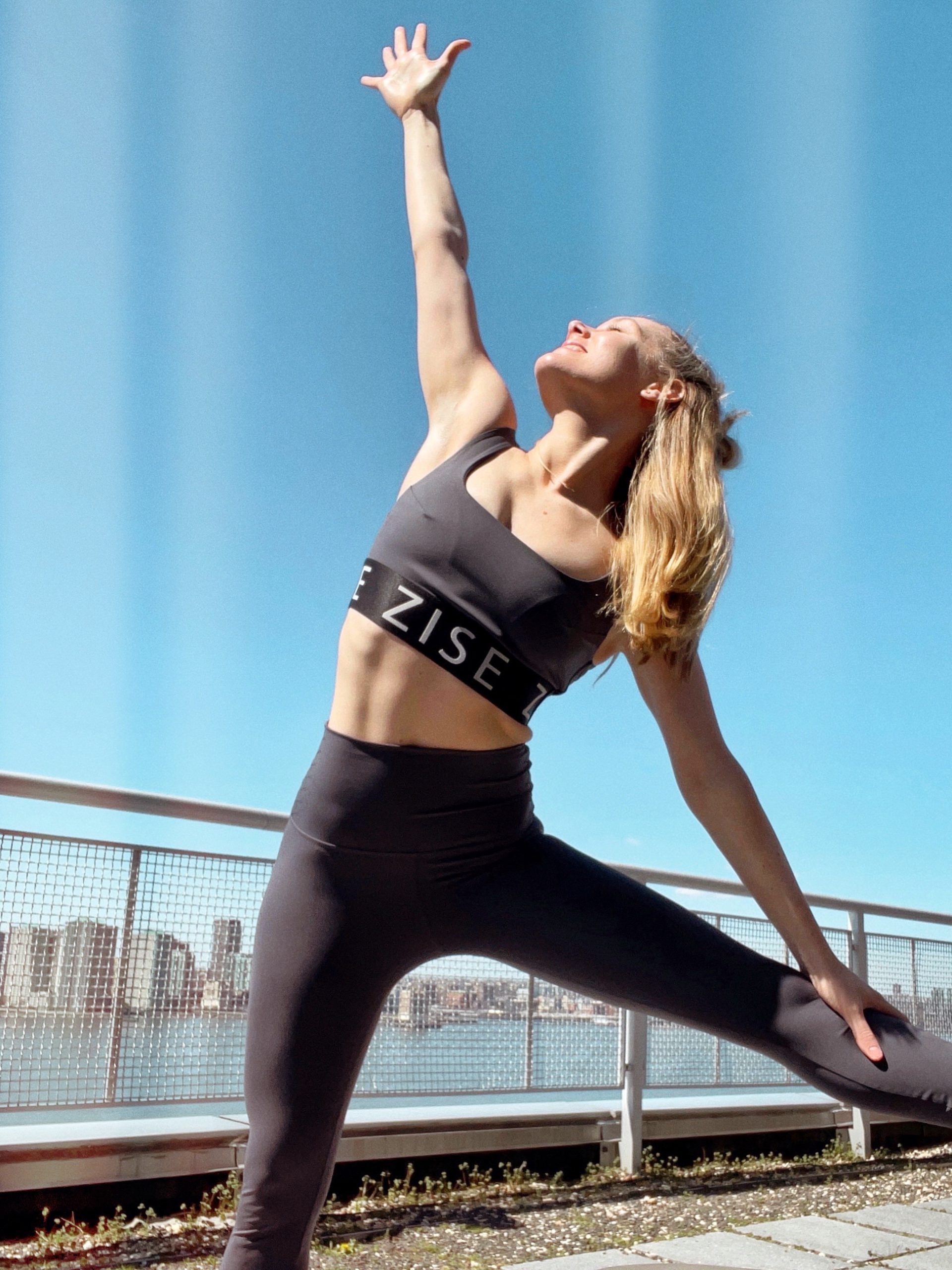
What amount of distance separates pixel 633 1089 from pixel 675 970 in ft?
11.6

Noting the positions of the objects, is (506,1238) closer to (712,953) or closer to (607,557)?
(712,953)

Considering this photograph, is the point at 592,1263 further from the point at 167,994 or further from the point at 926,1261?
the point at 167,994

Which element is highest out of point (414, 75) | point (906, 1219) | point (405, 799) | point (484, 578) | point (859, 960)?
point (414, 75)

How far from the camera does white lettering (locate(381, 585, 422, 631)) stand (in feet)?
5.59

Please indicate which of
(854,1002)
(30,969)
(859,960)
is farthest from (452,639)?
(859,960)

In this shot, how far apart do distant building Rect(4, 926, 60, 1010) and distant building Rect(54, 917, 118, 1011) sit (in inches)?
1.1

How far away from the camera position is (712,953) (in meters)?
1.63

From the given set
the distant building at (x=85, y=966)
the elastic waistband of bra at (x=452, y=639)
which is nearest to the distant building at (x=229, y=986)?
the distant building at (x=85, y=966)

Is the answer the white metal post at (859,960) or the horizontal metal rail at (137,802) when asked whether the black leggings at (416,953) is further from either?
the white metal post at (859,960)

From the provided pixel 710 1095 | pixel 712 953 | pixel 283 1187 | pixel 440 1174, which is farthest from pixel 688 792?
pixel 710 1095

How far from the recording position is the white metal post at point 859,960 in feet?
18.9

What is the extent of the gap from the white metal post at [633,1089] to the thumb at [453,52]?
3899 millimetres

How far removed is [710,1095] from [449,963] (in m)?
1.97

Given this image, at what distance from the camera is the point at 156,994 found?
11.6ft
